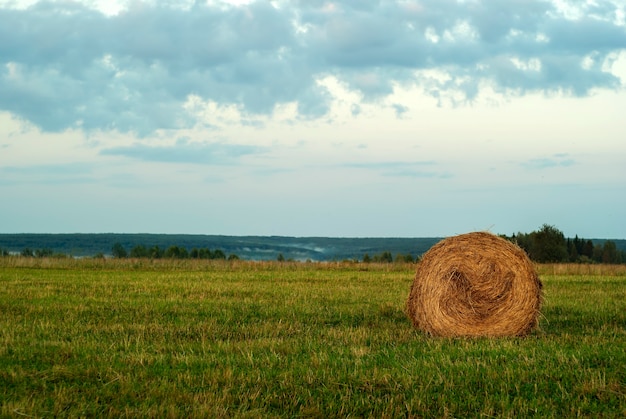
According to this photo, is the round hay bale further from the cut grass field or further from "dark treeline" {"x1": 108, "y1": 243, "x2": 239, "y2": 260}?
"dark treeline" {"x1": 108, "y1": 243, "x2": 239, "y2": 260}

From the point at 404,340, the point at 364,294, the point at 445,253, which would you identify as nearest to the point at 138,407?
the point at 404,340

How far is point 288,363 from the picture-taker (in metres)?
9.25

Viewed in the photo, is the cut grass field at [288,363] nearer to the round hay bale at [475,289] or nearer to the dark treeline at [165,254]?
the round hay bale at [475,289]

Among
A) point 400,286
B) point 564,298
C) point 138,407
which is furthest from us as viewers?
point 400,286

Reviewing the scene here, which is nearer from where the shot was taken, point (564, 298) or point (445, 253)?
point (445, 253)

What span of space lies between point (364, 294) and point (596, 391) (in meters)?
12.5

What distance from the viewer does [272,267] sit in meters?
36.7

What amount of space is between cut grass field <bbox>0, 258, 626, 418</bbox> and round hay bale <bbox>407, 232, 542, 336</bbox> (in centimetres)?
54

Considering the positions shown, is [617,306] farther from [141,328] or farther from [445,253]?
[141,328]

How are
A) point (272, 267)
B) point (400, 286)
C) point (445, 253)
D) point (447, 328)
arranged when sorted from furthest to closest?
point (272, 267) < point (400, 286) < point (445, 253) < point (447, 328)

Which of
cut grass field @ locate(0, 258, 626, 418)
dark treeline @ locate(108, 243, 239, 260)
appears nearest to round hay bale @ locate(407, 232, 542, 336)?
cut grass field @ locate(0, 258, 626, 418)

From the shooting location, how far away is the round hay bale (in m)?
13.2

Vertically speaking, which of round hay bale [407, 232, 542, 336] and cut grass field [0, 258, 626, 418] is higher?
round hay bale [407, 232, 542, 336]

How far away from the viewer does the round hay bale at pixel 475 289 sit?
1325cm
